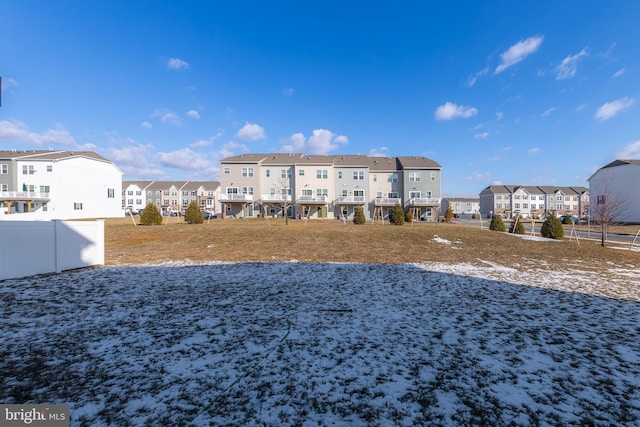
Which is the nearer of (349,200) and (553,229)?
(553,229)

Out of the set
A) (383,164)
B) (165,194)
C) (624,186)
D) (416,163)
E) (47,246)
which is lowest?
(47,246)

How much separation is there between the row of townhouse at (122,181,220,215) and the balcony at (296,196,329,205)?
47.4 m

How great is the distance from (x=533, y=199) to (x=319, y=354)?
94.8 metres

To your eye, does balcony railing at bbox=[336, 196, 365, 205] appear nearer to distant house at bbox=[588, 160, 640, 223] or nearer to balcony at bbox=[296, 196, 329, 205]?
balcony at bbox=[296, 196, 329, 205]

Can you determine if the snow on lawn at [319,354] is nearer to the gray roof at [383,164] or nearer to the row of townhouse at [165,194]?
the gray roof at [383,164]

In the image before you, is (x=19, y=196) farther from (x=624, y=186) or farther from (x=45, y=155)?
(x=624, y=186)

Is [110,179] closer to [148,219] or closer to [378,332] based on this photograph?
[148,219]

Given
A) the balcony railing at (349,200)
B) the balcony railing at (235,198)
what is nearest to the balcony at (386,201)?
the balcony railing at (349,200)

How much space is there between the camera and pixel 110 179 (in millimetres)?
43594

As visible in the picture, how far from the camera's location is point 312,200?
40.0 m

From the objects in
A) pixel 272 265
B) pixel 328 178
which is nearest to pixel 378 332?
pixel 272 265

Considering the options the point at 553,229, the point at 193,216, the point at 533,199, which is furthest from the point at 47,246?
the point at 533,199

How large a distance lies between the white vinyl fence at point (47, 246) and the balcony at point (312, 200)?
30.6 m

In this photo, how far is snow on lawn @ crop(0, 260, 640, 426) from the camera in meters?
2.71
